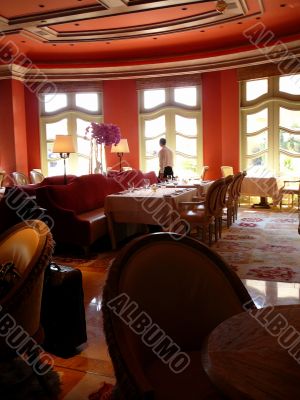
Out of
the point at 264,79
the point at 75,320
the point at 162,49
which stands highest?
the point at 162,49

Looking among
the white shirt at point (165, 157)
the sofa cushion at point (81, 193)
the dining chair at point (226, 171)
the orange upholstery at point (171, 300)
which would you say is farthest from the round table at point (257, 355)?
the dining chair at point (226, 171)

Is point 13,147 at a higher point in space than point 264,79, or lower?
Result: lower

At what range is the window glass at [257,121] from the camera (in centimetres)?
984

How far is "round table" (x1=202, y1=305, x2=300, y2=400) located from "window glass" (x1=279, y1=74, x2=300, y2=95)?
892 cm

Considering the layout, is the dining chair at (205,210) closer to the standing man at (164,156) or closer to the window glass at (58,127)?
the standing man at (164,156)

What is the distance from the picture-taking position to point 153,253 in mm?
1537

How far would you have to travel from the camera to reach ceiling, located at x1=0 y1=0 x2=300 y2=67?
7512 mm

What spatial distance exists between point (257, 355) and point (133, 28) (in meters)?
8.78

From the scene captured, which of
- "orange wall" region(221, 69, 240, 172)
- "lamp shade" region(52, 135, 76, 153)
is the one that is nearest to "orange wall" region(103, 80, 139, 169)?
"orange wall" region(221, 69, 240, 172)

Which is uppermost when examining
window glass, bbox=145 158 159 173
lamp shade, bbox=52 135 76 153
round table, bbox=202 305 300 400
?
lamp shade, bbox=52 135 76 153

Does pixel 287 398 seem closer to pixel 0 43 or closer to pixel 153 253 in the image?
pixel 153 253

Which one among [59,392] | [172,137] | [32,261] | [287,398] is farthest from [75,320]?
[172,137]

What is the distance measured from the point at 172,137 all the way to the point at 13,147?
424 cm

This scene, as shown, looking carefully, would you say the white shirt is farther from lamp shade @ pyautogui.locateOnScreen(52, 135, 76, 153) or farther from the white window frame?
lamp shade @ pyautogui.locateOnScreen(52, 135, 76, 153)
